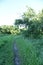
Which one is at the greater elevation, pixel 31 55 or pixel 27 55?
pixel 31 55

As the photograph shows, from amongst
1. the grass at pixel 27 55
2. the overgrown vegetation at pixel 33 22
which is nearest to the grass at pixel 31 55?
the grass at pixel 27 55

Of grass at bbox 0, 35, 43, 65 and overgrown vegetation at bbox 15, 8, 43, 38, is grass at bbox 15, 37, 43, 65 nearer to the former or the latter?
grass at bbox 0, 35, 43, 65

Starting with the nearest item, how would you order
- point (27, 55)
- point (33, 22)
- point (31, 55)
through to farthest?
point (31, 55)
point (27, 55)
point (33, 22)

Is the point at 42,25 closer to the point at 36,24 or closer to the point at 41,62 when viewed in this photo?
the point at 36,24

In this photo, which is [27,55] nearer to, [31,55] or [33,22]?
[31,55]

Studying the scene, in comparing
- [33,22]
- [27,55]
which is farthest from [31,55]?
[33,22]

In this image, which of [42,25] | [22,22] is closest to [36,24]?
[42,25]

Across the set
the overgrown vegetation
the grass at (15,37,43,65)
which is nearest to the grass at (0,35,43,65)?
the grass at (15,37,43,65)

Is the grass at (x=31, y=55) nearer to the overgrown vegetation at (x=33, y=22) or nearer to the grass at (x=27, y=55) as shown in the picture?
the grass at (x=27, y=55)

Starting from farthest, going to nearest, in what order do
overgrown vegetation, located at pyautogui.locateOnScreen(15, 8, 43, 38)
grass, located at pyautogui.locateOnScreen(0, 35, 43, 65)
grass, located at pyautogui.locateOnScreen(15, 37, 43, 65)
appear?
overgrown vegetation, located at pyautogui.locateOnScreen(15, 8, 43, 38) < grass, located at pyautogui.locateOnScreen(0, 35, 43, 65) < grass, located at pyautogui.locateOnScreen(15, 37, 43, 65)

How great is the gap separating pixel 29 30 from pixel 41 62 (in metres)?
18.4

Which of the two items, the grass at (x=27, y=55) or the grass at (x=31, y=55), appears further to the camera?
the grass at (x=27, y=55)

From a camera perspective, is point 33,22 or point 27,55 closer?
point 27,55

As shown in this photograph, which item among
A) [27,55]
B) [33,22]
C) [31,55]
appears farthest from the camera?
[33,22]
